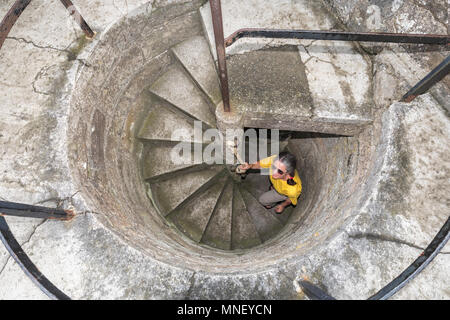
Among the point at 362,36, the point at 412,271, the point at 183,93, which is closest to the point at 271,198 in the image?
the point at 183,93

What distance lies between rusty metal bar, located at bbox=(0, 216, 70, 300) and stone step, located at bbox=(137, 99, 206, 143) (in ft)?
7.19

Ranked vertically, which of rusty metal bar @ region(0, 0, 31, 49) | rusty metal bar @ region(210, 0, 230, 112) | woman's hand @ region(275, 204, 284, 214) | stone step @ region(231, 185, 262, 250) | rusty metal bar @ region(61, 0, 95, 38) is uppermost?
rusty metal bar @ region(61, 0, 95, 38)

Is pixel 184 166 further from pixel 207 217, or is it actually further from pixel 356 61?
pixel 356 61

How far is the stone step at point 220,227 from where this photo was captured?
182 inches

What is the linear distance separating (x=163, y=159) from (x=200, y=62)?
58.8 inches

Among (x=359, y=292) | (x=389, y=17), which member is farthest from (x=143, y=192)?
(x=389, y=17)

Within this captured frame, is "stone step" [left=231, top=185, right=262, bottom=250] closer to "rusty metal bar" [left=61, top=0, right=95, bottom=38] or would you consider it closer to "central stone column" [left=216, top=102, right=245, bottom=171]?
"central stone column" [left=216, top=102, right=245, bottom=171]

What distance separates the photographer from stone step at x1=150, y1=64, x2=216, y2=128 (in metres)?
3.99

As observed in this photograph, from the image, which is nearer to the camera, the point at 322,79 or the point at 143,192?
the point at 322,79

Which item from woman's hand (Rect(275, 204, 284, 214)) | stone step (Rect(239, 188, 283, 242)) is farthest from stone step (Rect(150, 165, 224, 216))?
woman's hand (Rect(275, 204, 284, 214))

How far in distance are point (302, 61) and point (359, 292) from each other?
2335 mm

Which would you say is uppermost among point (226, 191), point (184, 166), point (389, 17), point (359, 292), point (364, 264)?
point (389, 17)
